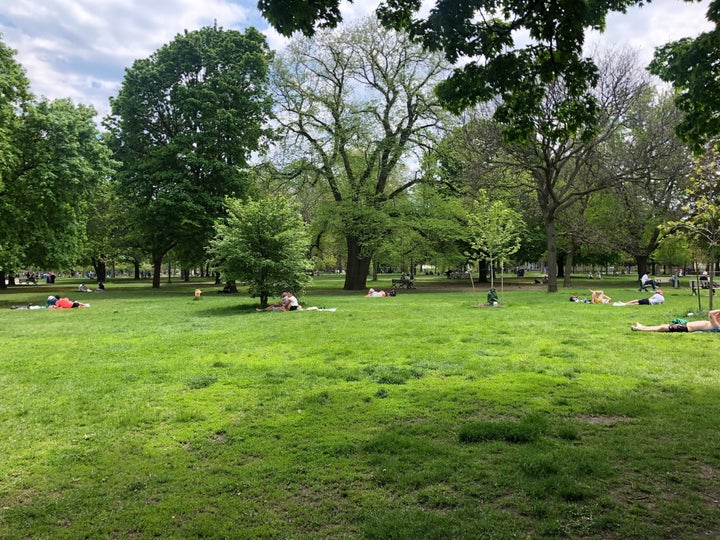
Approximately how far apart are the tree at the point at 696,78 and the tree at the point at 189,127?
2409cm

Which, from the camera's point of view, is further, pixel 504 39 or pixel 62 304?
pixel 62 304

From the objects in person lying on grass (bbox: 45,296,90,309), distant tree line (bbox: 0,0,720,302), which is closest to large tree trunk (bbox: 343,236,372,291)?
distant tree line (bbox: 0,0,720,302)

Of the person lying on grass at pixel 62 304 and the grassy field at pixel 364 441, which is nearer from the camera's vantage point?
the grassy field at pixel 364 441

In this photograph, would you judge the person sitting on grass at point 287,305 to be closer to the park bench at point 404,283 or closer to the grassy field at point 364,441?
the grassy field at point 364,441

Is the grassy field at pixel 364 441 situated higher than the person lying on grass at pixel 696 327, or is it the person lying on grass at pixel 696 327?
the person lying on grass at pixel 696 327

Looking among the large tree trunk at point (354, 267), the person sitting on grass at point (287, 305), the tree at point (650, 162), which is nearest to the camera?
the person sitting on grass at point (287, 305)

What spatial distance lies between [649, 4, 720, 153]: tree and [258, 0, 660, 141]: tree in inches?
49.0

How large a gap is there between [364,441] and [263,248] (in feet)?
47.7

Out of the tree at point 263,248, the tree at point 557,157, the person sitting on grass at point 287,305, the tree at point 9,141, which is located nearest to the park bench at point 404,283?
the tree at point 557,157

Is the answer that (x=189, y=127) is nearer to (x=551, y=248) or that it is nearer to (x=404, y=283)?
(x=404, y=283)

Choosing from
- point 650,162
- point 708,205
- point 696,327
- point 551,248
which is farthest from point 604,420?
point 551,248

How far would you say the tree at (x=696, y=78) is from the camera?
666cm

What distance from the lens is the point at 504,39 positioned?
6.50 meters

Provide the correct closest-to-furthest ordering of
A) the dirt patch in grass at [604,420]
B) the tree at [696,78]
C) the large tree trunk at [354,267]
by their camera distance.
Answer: the dirt patch in grass at [604,420] → the tree at [696,78] → the large tree trunk at [354,267]
